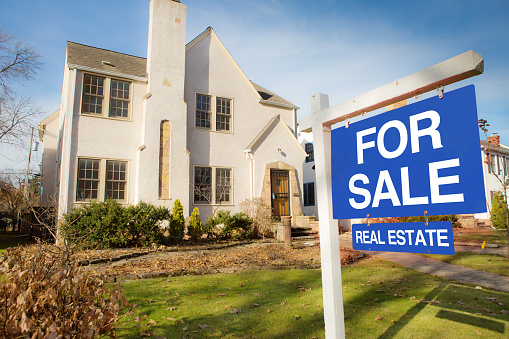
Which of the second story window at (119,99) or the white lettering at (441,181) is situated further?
the second story window at (119,99)

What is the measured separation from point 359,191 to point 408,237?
22.7 inches

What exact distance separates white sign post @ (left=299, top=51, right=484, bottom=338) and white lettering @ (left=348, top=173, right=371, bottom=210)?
0.76 ft

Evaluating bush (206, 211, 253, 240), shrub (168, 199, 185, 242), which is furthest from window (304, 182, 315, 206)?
shrub (168, 199, 185, 242)

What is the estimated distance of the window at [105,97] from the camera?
13.8 m

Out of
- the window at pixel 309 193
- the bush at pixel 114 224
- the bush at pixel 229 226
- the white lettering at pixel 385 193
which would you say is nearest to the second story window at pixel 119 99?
the bush at pixel 114 224

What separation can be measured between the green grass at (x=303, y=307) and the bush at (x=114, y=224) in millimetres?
5511

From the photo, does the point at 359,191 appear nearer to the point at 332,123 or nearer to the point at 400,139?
the point at 400,139

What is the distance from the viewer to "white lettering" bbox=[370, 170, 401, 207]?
2.72 meters

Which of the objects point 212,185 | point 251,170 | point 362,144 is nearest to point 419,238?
point 362,144

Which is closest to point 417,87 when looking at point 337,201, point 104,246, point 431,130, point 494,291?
point 431,130

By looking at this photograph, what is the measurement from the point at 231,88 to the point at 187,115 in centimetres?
306

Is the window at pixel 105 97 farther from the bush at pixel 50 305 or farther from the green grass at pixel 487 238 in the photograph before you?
the green grass at pixel 487 238

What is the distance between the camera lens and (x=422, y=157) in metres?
2.56

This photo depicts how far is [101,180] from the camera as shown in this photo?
13.7m
